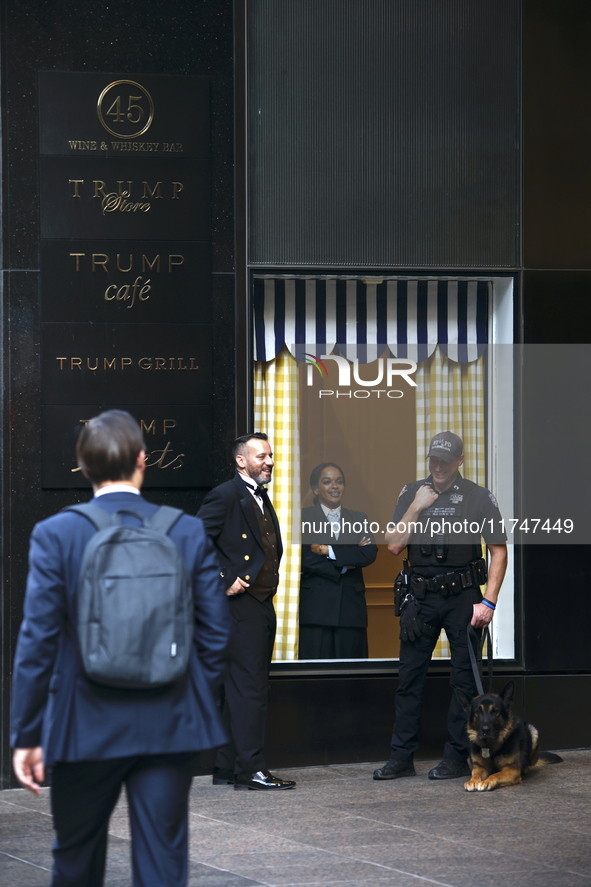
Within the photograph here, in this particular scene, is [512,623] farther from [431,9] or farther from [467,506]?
[431,9]

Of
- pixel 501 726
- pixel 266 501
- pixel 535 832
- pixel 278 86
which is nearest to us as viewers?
pixel 535 832

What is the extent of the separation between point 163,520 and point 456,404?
17.8 feet

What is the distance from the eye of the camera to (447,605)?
24.5ft

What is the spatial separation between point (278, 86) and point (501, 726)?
4425 mm

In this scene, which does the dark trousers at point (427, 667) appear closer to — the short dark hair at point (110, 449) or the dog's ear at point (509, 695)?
the dog's ear at point (509, 695)

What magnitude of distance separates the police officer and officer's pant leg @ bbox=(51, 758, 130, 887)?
13.9 feet

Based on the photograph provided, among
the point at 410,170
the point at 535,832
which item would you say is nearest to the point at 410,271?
the point at 410,170

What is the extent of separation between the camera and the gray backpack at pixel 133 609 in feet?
10.7

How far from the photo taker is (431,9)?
27.2 ft

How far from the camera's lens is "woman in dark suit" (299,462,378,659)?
837 centimetres

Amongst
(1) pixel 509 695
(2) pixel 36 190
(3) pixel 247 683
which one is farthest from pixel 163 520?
(2) pixel 36 190

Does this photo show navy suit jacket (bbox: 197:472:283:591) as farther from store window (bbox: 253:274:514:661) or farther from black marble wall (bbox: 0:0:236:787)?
store window (bbox: 253:274:514:661)

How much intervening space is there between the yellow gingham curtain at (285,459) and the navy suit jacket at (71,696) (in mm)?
4904

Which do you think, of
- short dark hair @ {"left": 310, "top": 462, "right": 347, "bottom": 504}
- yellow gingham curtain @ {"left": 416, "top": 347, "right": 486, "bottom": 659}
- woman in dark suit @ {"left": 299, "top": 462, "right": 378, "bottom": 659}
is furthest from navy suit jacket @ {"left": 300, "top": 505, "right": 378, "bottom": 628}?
yellow gingham curtain @ {"left": 416, "top": 347, "right": 486, "bottom": 659}
